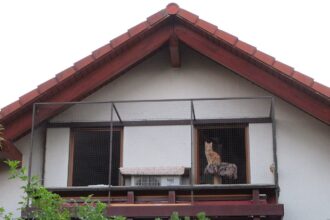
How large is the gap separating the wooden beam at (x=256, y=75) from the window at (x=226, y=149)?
85 centimetres

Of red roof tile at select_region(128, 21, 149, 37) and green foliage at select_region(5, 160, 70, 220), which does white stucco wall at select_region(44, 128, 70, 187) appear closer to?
red roof tile at select_region(128, 21, 149, 37)

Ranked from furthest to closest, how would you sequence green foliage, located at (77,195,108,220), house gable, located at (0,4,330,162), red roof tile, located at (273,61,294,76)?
1. house gable, located at (0,4,330,162)
2. red roof tile, located at (273,61,294,76)
3. green foliage, located at (77,195,108,220)

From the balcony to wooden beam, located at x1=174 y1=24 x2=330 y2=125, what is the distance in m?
0.29

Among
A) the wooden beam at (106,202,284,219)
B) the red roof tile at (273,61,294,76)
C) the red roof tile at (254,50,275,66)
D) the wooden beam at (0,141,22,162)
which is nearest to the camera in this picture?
the wooden beam at (106,202,284,219)

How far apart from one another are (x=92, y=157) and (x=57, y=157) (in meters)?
0.55

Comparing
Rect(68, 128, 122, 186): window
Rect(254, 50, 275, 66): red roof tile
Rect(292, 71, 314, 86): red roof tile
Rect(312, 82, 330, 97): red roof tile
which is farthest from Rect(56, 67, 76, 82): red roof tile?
Rect(312, 82, 330, 97): red roof tile

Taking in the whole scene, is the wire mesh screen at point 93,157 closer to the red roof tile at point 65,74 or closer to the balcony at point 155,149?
the balcony at point 155,149

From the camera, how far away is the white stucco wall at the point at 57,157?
402 inches

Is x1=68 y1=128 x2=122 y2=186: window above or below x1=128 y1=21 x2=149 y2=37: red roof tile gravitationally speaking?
below

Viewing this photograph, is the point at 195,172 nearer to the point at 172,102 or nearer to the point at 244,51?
the point at 172,102

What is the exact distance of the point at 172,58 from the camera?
1045cm

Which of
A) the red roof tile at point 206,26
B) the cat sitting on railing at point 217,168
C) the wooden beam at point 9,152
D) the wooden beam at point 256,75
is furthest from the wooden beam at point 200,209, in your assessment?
the red roof tile at point 206,26

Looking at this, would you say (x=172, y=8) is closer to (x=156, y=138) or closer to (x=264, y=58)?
(x=264, y=58)

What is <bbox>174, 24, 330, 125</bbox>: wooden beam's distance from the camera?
9398mm
